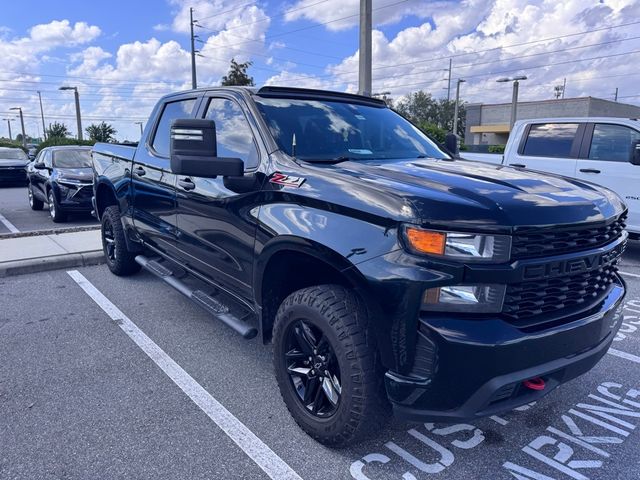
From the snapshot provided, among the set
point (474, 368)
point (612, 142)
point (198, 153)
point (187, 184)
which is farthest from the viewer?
point (612, 142)

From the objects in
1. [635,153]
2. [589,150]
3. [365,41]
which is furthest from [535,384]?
[365,41]

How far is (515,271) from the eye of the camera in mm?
2121

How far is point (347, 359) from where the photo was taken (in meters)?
2.33

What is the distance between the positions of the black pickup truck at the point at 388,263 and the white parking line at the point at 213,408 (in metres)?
0.26

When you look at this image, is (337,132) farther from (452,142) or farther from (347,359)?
(347,359)

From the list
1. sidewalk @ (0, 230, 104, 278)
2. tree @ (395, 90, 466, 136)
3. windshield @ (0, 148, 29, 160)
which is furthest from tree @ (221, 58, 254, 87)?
tree @ (395, 90, 466, 136)

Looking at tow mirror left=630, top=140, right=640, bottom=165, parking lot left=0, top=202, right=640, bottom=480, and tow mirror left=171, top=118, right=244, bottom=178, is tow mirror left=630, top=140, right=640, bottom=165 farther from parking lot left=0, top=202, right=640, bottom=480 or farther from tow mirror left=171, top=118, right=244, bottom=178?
tow mirror left=171, top=118, right=244, bottom=178

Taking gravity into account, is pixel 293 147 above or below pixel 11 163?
above

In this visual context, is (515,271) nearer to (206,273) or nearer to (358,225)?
(358,225)

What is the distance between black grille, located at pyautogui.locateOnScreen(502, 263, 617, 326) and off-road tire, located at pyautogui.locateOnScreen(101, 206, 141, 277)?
4.44 meters

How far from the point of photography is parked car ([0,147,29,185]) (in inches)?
631

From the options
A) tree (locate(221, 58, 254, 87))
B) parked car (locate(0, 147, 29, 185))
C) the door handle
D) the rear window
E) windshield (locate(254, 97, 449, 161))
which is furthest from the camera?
tree (locate(221, 58, 254, 87))

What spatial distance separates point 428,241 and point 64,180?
9053 millimetres

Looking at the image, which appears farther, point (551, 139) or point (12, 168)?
point (12, 168)
